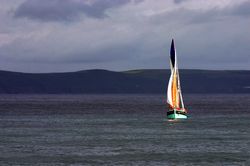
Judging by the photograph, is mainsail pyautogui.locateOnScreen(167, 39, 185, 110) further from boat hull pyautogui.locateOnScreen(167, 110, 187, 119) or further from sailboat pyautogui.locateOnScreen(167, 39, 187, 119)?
boat hull pyautogui.locateOnScreen(167, 110, 187, 119)

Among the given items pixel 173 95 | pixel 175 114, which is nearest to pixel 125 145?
Answer: pixel 175 114

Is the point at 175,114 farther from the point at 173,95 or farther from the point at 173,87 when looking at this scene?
the point at 173,87

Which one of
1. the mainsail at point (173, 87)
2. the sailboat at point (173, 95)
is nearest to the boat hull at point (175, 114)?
the sailboat at point (173, 95)

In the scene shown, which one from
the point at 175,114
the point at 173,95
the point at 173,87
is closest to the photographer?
the point at 175,114

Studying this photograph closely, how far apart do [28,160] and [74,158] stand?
437 cm

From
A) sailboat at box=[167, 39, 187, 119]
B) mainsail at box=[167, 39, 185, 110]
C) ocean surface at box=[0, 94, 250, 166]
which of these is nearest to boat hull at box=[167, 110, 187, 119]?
sailboat at box=[167, 39, 187, 119]

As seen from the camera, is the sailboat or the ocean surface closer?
the ocean surface

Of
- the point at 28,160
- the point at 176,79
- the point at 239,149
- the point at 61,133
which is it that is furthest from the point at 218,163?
the point at 176,79

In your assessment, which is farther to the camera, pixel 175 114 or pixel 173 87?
pixel 173 87

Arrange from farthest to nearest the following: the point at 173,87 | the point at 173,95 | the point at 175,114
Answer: the point at 173,87 → the point at 173,95 → the point at 175,114

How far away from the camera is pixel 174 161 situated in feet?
218

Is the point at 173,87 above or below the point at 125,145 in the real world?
above

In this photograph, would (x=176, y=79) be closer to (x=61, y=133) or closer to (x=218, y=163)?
(x=61, y=133)

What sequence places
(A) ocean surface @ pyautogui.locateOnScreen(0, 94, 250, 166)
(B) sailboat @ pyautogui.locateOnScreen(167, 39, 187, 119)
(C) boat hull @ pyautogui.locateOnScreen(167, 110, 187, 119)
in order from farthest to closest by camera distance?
1. (C) boat hull @ pyautogui.locateOnScreen(167, 110, 187, 119)
2. (B) sailboat @ pyautogui.locateOnScreen(167, 39, 187, 119)
3. (A) ocean surface @ pyautogui.locateOnScreen(0, 94, 250, 166)
